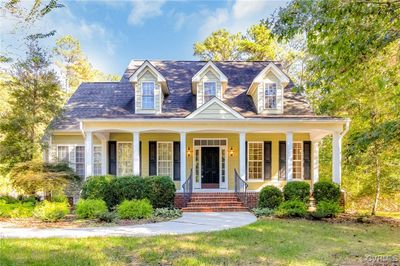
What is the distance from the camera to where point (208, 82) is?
15.1 meters

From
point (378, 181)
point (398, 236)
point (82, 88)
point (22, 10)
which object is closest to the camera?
point (22, 10)

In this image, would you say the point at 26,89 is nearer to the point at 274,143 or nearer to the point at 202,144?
the point at 202,144

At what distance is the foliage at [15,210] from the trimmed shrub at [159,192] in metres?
4.06

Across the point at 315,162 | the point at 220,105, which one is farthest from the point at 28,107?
the point at 315,162

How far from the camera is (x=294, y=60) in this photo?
86.5 ft

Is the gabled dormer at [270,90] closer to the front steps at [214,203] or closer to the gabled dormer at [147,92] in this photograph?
the front steps at [214,203]

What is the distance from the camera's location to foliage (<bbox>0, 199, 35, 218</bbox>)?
34.3 feet

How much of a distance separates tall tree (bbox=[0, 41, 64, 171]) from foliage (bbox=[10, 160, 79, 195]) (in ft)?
1.93

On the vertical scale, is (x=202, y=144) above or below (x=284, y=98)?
below

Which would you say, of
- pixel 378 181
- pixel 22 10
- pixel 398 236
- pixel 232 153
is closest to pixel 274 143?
pixel 232 153

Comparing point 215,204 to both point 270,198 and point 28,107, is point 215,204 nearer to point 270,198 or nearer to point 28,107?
point 270,198

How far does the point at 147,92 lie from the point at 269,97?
5.83 m

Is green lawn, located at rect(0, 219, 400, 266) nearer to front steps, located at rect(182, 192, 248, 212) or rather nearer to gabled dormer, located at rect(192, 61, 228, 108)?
front steps, located at rect(182, 192, 248, 212)

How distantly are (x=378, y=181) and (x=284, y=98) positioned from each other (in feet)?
18.3
